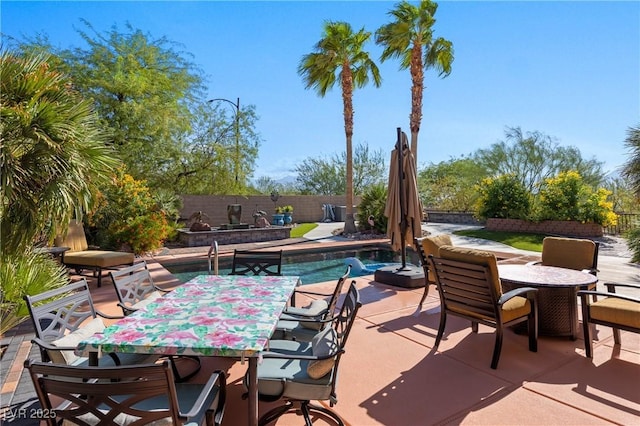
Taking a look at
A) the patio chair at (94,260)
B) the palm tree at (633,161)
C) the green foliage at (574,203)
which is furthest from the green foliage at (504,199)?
the patio chair at (94,260)

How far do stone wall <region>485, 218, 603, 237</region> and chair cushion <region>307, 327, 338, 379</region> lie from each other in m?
13.2

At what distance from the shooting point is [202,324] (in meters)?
2.09

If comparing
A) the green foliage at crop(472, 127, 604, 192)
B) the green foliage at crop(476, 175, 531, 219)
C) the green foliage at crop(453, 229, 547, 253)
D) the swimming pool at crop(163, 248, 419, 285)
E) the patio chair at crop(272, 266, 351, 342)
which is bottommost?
the swimming pool at crop(163, 248, 419, 285)

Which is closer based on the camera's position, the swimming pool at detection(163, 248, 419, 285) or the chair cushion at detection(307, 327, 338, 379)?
the chair cushion at detection(307, 327, 338, 379)

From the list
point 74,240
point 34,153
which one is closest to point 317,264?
point 74,240

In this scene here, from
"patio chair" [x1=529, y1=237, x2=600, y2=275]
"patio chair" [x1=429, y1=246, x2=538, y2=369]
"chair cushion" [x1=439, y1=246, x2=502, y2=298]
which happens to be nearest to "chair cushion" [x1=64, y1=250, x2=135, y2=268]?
"patio chair" [x1=429, y1=246, x2=538, y2=369]

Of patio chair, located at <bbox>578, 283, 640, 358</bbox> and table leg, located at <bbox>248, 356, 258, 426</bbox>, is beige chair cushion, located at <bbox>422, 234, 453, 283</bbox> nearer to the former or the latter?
patio chair, located at <bbox>578, 283, 640, 358</bbox>

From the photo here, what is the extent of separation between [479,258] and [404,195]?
109 inches

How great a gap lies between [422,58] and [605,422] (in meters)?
13.9

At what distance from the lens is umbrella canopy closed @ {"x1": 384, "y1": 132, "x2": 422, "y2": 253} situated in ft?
18.7

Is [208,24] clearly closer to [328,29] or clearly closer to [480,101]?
[328,29]

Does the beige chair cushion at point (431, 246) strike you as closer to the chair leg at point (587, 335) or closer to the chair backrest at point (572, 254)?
the chair backrest at point (572, 254)

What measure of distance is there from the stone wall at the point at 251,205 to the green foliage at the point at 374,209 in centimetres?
664

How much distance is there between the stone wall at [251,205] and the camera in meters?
16.5
